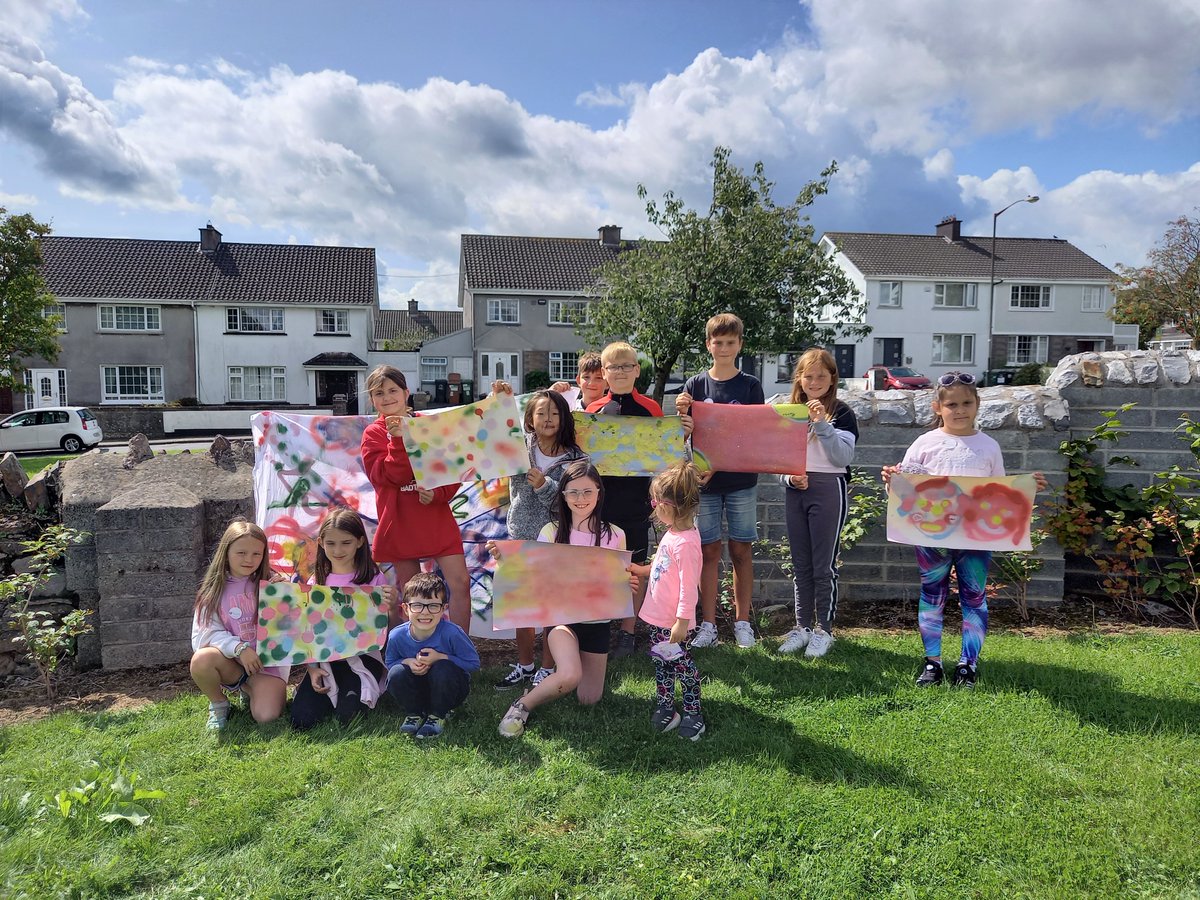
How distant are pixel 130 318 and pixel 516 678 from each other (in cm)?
3460

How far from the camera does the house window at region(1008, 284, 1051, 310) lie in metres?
40.6

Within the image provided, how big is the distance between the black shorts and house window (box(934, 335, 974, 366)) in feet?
131

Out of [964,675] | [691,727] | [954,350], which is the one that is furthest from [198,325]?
[954,350]

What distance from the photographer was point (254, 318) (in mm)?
33281

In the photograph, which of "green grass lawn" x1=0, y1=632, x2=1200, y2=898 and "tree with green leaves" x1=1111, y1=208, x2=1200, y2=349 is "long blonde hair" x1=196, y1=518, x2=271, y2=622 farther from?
"tree with green leaves" x1=1111, y1=208, x2=1200, y2=349

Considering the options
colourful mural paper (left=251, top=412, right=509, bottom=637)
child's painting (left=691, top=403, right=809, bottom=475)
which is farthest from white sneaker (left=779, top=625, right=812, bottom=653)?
colourful mural paper (left=251, top=412, right=509, bottom=637)

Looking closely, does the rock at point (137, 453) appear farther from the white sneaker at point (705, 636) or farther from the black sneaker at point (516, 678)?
the white sneaker at point (705, 636)

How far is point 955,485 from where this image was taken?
14.5 ft

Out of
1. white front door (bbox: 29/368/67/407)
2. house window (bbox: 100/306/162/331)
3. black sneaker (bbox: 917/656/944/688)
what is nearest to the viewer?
black sneaker (bbox: 917/656/944/688)

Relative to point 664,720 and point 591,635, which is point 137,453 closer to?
point 591,635

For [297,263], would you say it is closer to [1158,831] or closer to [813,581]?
[813,581]

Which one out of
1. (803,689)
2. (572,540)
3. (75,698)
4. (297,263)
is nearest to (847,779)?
(803,689)

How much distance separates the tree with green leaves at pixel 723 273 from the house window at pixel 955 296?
21.4m

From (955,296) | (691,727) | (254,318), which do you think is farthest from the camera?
(955,296)
